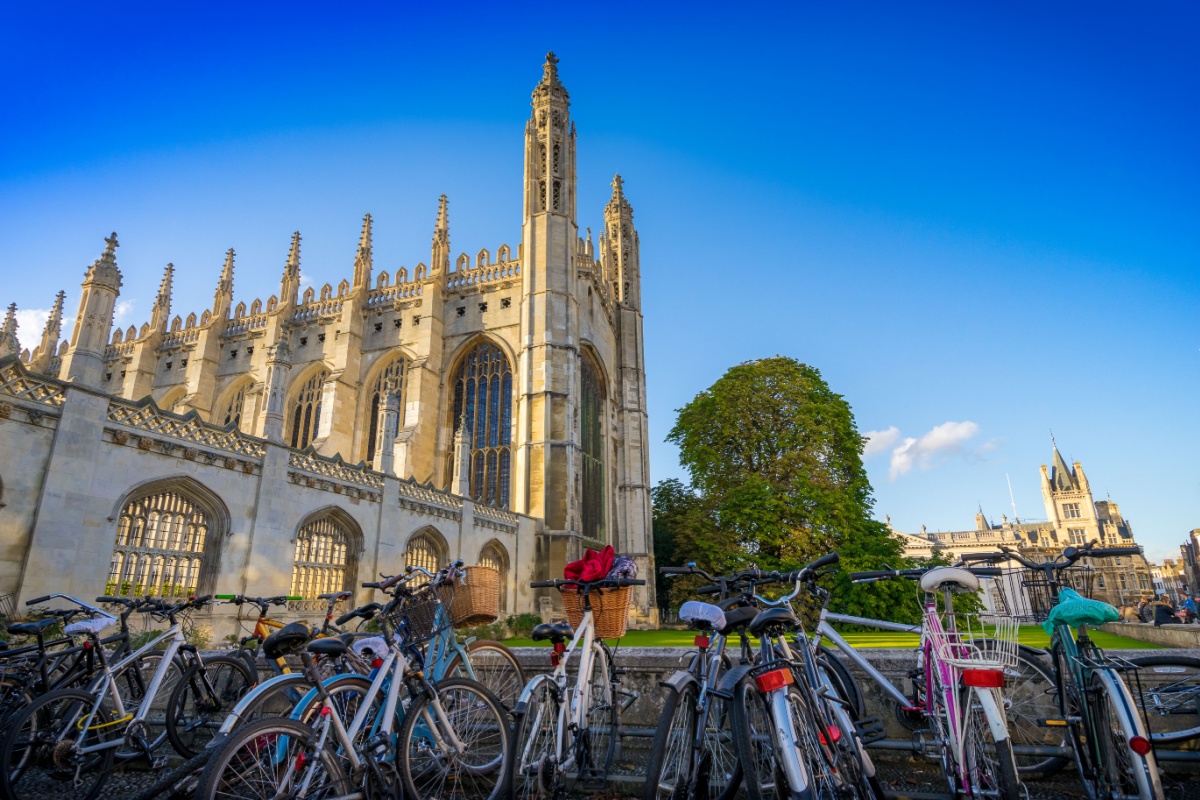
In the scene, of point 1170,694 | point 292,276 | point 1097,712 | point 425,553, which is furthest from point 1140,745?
point 292,276

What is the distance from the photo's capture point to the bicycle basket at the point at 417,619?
3646 millimetres

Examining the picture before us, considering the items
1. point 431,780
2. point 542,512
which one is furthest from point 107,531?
point 542,512

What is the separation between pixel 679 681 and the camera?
2.94m

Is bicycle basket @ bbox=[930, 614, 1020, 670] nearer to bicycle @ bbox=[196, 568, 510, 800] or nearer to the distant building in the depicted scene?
bicycle @ bbox=[196, 568, 510, 800]

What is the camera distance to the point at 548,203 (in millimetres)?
26750

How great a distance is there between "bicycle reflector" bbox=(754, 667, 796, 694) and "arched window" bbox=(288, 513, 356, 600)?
11.2 meters

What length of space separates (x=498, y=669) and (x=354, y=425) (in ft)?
78.7

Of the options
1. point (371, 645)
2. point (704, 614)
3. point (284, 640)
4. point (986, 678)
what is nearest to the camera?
point (986, 678)

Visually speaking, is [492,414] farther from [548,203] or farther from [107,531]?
[107,531]

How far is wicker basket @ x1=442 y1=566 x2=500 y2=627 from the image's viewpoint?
402cm

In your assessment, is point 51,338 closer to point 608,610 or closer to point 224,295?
point 224,295

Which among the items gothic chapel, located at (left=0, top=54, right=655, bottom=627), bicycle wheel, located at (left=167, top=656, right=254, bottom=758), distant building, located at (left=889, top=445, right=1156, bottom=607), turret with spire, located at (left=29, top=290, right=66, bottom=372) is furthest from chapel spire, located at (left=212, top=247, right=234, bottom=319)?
distant building, located at (left=889, top=445, right=1156, bottom=607)

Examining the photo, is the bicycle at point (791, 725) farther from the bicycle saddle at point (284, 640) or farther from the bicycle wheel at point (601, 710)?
the bicycle saddle at point (284, 640)

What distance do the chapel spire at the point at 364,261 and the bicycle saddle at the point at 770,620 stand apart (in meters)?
28.1
